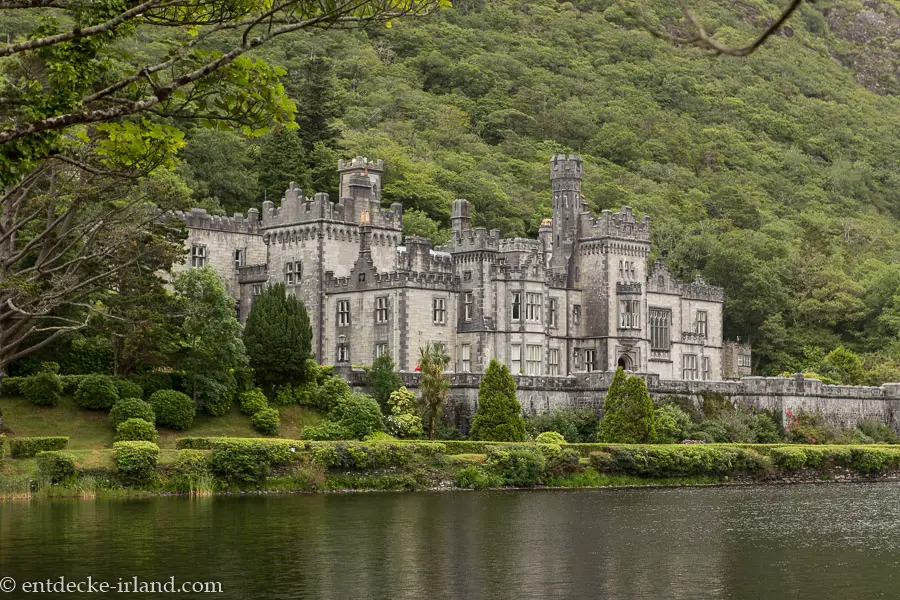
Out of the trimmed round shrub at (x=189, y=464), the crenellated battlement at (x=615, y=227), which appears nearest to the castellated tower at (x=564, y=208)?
the crenellated battlement at (x=615, y=227)

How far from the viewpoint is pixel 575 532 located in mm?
45531

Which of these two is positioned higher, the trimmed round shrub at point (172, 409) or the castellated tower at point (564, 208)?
the castellated tower at point (564, 208)

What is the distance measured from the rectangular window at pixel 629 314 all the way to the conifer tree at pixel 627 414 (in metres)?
14.1

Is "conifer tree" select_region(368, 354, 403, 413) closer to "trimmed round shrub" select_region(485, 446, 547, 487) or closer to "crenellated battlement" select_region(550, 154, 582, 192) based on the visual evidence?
"trimmed round shrub" select_region(485, 446, 547, 487)

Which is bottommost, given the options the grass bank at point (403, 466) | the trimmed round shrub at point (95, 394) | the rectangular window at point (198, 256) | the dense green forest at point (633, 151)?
the grass bank at point (403, 466)

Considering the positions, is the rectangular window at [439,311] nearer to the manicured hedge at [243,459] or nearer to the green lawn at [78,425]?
the green lawn at [78,425]

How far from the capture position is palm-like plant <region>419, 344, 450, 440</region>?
7088 cm

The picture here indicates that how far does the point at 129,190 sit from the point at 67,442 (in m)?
9.99

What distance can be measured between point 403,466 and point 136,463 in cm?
1226

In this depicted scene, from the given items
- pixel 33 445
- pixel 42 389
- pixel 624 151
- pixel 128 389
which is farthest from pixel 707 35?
pixel 624 151

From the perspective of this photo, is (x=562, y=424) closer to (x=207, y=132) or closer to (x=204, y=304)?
(x=204, y=304)

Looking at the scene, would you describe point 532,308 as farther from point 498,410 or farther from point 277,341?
point 277,341

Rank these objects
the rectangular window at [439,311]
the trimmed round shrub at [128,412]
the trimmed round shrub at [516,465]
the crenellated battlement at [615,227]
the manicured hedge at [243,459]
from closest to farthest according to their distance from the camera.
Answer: the manicured hedge at [243,459] → the trimmed round shrub at [128,412] → the trimmed round shrub at [516,465] → the rectangular window at [439,311] → the crenellated battlement at [615,227]

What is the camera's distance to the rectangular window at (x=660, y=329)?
9175 cm
